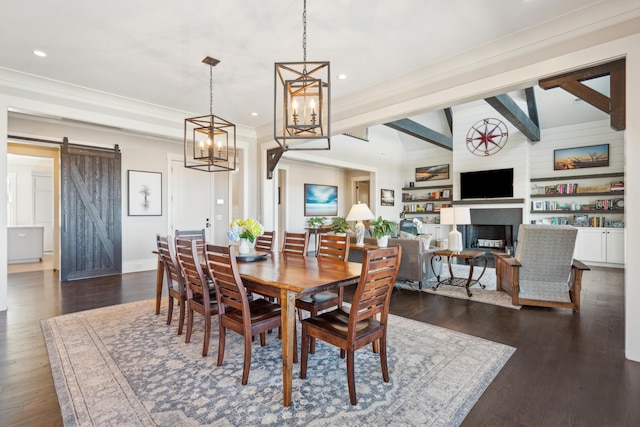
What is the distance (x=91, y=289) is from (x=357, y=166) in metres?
6.62

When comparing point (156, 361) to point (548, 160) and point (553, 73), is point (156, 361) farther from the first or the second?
point (548, 160)

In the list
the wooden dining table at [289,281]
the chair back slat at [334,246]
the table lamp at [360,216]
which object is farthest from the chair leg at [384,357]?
the table lamp at [360,216]

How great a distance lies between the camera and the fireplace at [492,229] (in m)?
7.28

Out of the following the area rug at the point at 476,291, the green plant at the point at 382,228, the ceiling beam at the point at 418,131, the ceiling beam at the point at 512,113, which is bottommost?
the area rug at the point at 476,291

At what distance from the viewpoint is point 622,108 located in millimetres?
2418

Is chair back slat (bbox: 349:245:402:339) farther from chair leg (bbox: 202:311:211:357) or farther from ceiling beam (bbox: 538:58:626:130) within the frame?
ceiling beam (bbox: 538:58:626:130)

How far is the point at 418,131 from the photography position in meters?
7.23

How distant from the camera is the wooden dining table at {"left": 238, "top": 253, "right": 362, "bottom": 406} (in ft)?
6.03

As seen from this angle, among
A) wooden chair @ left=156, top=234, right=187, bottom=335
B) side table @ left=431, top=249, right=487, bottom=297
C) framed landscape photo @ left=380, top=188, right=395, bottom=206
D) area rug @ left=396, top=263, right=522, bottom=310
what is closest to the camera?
wooden chair @ left=156, top=234, right=187, bottom=335

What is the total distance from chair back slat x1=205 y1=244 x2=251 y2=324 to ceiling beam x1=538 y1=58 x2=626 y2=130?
10.1 ft

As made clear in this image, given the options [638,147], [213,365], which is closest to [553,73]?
[638,147]

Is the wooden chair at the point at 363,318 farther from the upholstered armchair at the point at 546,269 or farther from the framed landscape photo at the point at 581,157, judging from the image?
the framed landscape photo at the point at 581,157

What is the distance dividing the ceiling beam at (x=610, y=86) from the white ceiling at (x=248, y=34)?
37cm

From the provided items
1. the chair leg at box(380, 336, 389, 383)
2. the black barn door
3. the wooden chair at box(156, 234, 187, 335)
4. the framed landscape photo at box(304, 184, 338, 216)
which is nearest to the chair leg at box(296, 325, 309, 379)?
the chair leg at box(380, 336, 389, 383)
